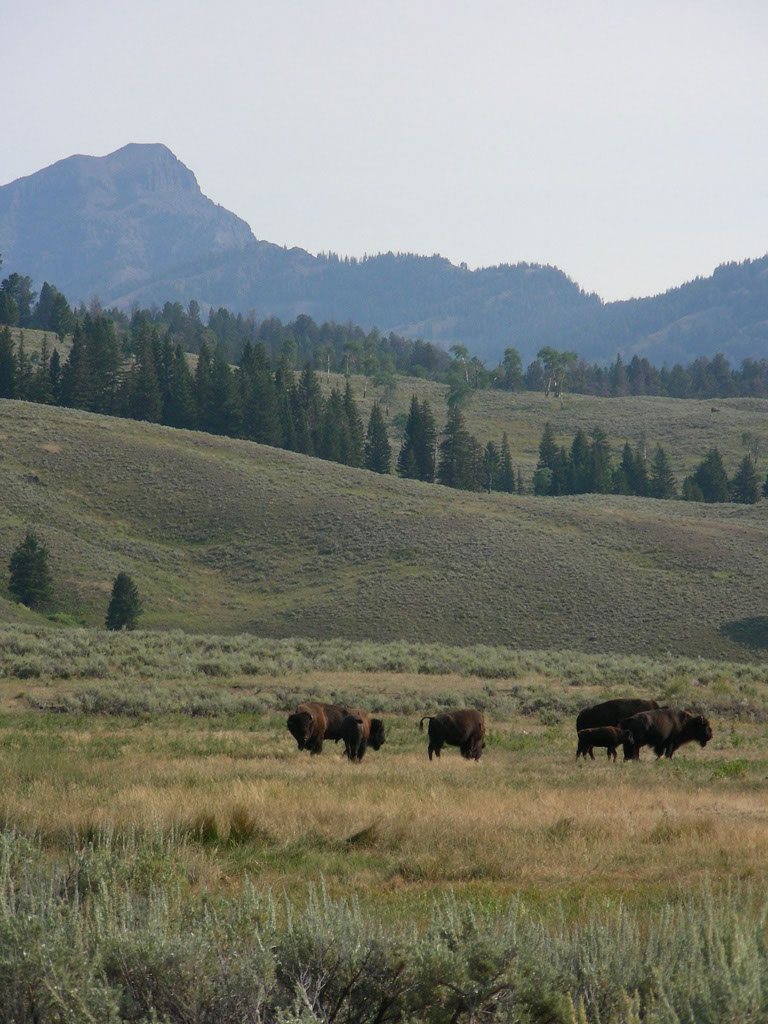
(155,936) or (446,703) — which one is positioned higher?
(155,936)

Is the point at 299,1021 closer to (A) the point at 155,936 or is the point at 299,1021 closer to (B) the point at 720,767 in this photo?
(A) the point at 155,936

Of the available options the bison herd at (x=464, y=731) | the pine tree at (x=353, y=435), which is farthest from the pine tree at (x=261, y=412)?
the bison herd at (x=464, y=731)

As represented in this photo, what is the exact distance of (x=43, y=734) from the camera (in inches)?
756

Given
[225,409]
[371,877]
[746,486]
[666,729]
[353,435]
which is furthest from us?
[746,486]

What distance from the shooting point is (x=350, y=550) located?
232 feet

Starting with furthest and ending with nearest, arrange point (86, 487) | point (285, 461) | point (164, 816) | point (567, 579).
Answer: point (285, 461)
point (86, 487)
point (567, 579)
point (164, 816)

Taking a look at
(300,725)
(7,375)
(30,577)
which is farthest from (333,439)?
(300,725)

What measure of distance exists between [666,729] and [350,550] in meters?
51.9

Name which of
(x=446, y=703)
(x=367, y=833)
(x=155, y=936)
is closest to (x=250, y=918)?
(x=155, y=936)

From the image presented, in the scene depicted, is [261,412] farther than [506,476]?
No

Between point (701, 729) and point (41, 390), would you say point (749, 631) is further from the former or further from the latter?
point (41, 390)

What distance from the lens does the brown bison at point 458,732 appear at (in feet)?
60.1

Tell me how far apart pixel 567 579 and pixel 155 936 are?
60.2 meters

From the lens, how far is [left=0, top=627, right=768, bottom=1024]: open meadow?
5.09 meters
